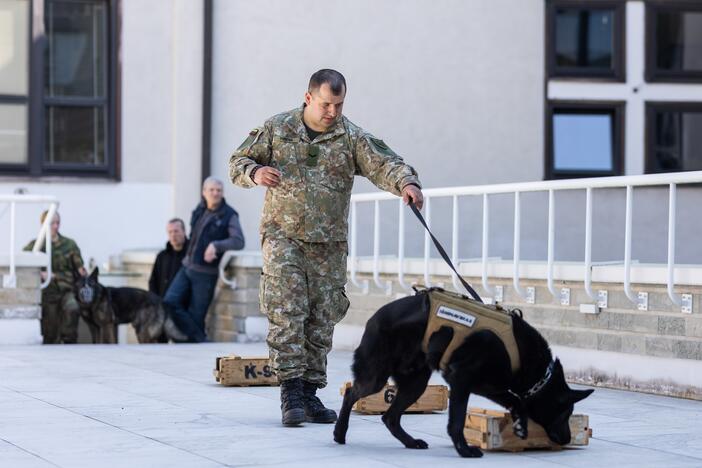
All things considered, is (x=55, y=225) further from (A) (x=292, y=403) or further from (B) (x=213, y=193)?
(A) (x=292, y=403)

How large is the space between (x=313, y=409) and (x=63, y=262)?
661 cm

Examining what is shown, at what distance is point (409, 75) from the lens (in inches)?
557

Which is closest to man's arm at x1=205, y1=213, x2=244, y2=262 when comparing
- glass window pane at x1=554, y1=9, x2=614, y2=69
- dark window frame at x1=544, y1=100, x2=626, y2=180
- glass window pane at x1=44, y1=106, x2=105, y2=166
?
glass window pane at x1=44, y1=106, x2=105, y2=166

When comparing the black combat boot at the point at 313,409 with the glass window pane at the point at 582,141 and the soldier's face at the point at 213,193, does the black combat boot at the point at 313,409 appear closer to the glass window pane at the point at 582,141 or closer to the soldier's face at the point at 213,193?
the soldier's face at the point at 213,193

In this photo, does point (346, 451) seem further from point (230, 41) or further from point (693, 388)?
point (230, 41)

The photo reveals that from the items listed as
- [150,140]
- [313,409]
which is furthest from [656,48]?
[313,409]

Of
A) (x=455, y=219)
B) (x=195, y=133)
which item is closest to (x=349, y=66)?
(x=195, y=133)

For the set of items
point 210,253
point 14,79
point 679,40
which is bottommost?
point 210,253

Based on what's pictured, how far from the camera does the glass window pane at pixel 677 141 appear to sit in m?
14.3

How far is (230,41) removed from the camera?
13.8 metres

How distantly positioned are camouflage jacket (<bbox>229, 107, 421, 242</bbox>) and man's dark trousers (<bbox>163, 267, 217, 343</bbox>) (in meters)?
5.83

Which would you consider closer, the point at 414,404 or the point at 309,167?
the point at 309,167

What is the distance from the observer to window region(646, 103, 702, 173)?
1425 cm

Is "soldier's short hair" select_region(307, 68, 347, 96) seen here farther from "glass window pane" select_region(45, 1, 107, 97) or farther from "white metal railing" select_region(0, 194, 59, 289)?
"glass window pane" select_region(45, 1, 107, 97)
